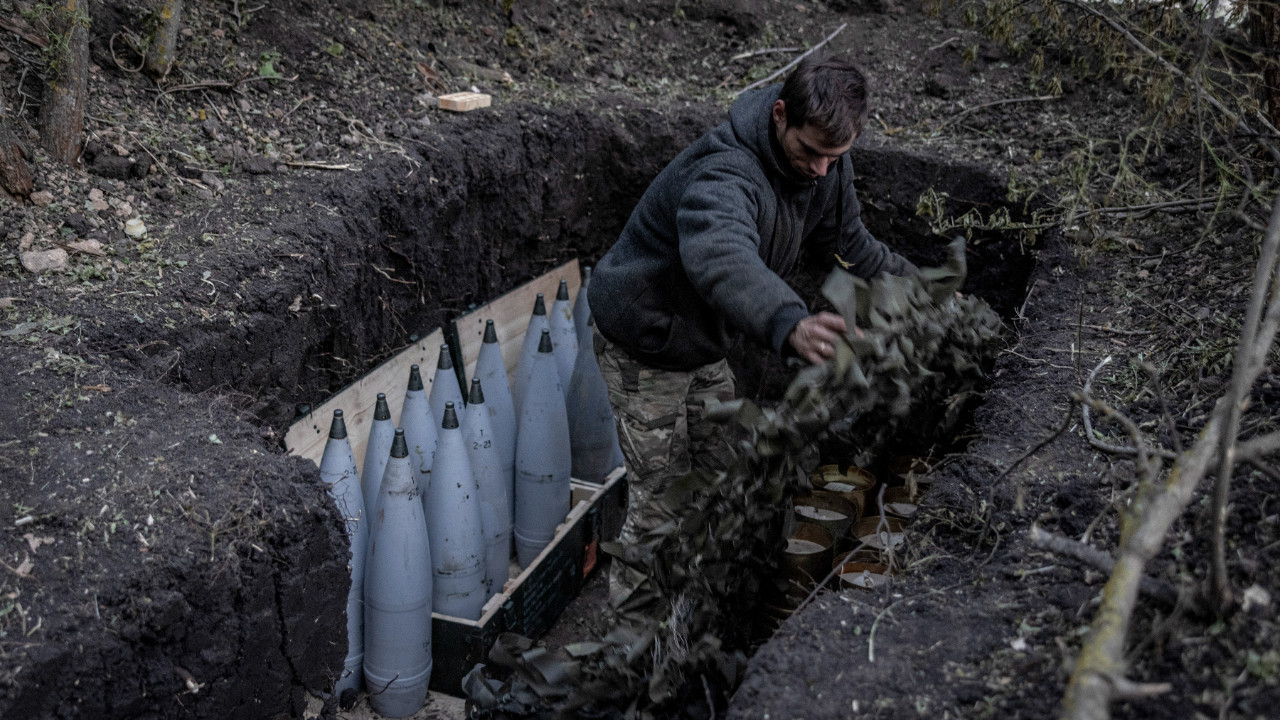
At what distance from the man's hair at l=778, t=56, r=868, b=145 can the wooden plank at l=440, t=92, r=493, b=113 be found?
8.06ft

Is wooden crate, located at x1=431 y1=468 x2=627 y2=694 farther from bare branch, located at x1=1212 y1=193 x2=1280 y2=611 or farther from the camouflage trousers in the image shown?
bare branch, located at x1=1212 y1=193 x2=1280 y2=611

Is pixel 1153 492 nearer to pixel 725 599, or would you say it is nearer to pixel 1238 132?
pixel 725 599

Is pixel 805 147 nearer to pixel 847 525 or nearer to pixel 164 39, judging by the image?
pixel 847 525

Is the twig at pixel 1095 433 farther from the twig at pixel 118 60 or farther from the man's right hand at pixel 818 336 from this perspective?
the twig at pixel 118 60

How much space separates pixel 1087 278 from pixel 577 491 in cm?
220

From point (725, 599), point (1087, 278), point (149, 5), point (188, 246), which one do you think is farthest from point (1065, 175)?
point (149, 5)

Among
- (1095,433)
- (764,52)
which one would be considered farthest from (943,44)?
(1095,433)

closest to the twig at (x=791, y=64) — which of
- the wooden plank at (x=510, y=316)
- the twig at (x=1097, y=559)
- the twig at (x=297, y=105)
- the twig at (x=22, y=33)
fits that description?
the wooden plank at (x=510, y=316)

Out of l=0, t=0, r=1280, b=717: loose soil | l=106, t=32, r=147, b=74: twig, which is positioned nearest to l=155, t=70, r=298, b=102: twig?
l=0, t=0, r=1280, b=717: loose soil

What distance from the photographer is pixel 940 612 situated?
174cm

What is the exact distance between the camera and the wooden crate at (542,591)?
321cm

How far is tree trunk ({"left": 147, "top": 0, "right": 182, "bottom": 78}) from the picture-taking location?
3.89 meters

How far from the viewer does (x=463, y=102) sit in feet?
14.7

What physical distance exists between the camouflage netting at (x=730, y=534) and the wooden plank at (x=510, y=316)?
2156mm
